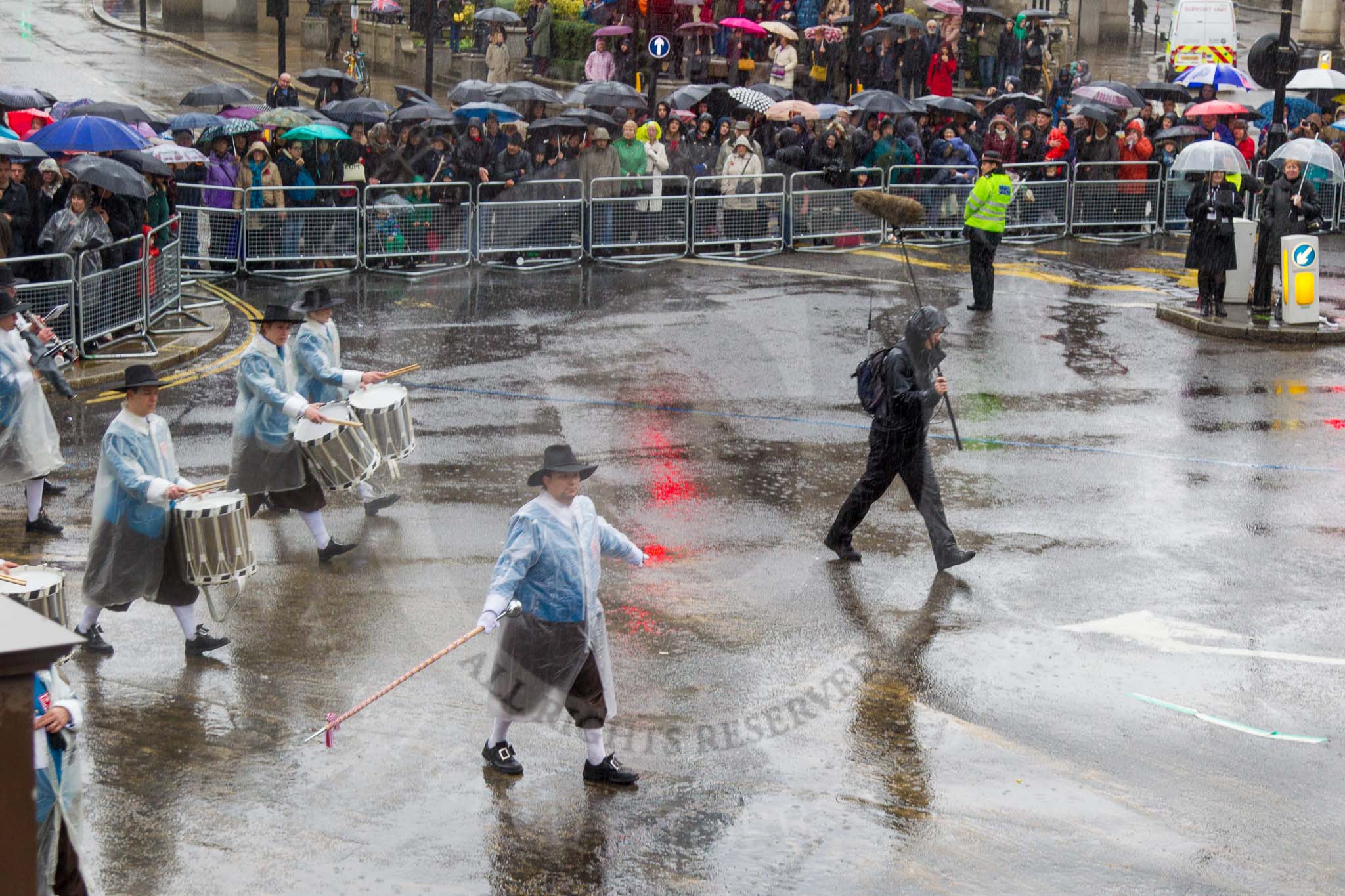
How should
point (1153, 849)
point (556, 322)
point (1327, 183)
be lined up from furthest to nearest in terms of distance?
point (1327, 183) → point (556, 322) → point (1153, 849)

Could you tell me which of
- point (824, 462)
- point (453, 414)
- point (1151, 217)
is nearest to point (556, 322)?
point (453, 414)

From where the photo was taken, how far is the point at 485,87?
26359mm

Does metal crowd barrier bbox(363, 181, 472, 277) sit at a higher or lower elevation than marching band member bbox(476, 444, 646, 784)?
higher

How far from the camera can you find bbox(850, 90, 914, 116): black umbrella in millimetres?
24609

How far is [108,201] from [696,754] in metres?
11.7

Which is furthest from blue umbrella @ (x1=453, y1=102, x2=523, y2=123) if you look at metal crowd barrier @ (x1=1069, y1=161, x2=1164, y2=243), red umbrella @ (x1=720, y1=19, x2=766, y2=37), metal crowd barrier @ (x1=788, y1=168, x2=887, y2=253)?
metal crowd barrier @ (x1=1069, y1=161, x2=1164, y2=243)

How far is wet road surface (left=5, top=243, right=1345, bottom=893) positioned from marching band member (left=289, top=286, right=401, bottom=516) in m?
0.98

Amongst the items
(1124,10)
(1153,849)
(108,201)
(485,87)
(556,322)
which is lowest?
(1153,849)

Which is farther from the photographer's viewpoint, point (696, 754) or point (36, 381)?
point (36, 381)

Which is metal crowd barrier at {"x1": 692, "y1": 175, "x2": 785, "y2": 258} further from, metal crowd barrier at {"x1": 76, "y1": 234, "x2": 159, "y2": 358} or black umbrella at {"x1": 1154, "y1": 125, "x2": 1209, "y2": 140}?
metal crowd barrier at {"x1": 76, "y1": 234, "x2": 159, "y2": 358}

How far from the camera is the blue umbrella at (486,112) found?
78.5 ft

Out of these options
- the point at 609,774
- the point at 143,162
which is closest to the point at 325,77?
the point at 143,162

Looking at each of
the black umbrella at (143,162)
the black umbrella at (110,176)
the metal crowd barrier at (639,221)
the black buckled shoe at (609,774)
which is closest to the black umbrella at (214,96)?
the black umbrella at (143,162)

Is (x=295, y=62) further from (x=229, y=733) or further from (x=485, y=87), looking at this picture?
(x=229, y=733)
